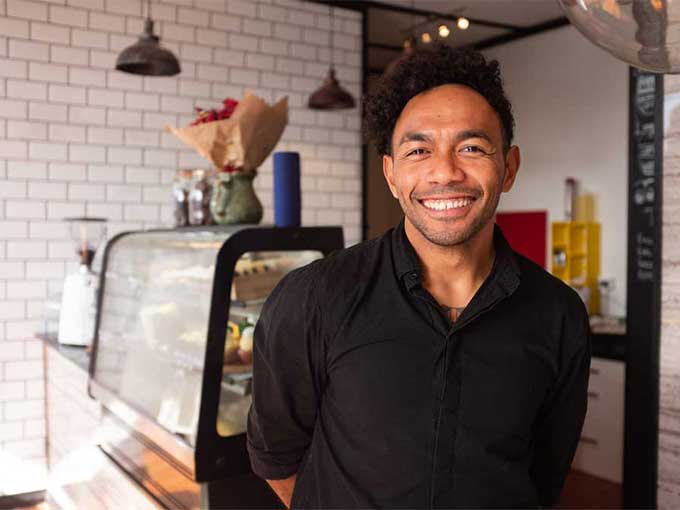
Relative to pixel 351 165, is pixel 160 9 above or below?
above

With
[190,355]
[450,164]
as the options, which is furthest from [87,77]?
[450,164]

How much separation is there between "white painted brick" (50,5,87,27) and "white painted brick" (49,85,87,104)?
1.27 feet

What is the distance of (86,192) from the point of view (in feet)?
14.9

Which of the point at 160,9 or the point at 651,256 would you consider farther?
the point at 160,9

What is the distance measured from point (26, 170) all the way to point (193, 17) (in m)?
1.50

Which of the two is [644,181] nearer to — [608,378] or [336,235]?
[336,235]

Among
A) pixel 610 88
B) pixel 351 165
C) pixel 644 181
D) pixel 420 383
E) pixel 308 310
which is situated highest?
pixel 610 88

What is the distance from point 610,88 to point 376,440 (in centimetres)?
520

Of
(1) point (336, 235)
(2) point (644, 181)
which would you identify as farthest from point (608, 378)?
(1) point (336, 235)

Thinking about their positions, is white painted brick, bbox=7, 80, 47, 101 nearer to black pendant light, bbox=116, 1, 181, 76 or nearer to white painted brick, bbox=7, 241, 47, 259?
white painted brick, bbox=7, 241, 47, 259

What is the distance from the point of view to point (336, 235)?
2592mm

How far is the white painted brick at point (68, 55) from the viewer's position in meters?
4.41

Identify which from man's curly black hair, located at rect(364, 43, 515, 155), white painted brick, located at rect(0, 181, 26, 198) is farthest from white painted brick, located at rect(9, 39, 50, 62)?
man's curly black hair, located at rect(364, 43, 515, 155)

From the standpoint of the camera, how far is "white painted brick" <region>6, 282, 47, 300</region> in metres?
4.35
